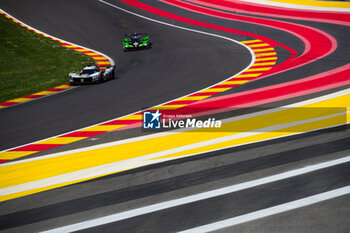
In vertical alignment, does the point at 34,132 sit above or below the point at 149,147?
below

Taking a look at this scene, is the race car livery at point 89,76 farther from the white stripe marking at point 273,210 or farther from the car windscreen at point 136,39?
the white stripe marking at point 273,210

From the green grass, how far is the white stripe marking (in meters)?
14.6

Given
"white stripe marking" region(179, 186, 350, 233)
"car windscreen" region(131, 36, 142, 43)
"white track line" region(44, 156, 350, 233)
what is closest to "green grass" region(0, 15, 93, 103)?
"car windscreen" region(131, 36, 142, 43)

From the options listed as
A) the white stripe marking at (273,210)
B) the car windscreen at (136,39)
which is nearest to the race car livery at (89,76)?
the car windscreen at (136,39)

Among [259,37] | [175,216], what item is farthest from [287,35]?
[175,216]

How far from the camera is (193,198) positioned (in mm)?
8055

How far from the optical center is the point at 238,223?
701 centimetres

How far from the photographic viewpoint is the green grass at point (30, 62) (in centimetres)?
2127

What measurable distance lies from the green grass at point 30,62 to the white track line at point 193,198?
13198 mm

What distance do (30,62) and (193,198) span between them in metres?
21.0

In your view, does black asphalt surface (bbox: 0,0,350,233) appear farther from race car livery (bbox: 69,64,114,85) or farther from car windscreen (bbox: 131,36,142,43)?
car windscreen (bbox: 131,36,142,43)

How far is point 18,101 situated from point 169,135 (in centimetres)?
876

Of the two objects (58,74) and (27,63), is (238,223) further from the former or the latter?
(27,63)

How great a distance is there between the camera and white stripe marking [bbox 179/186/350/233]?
273 inches
